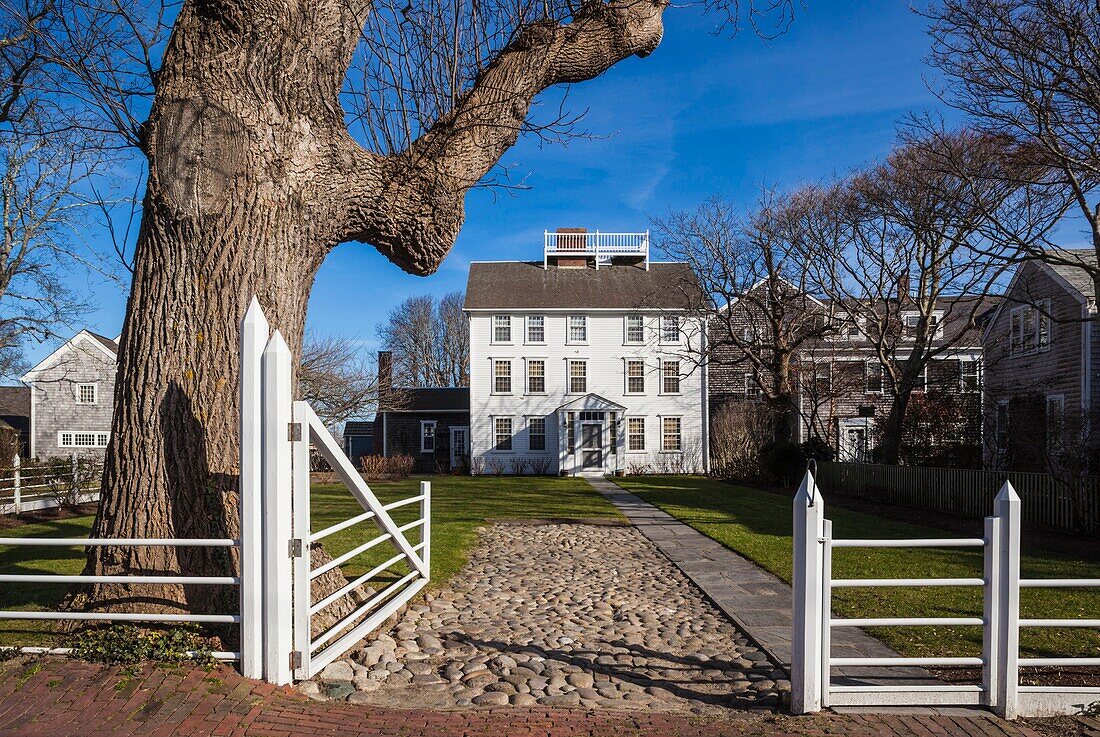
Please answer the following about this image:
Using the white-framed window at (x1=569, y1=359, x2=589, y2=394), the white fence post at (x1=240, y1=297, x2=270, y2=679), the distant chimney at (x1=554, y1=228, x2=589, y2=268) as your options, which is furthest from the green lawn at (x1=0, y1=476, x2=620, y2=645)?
the distant chimney at (x1=554, y1=228, x2=589, y2=268)

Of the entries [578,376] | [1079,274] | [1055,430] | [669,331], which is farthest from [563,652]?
[669,331]

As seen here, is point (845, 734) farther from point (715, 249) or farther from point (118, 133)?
point (715, 249)

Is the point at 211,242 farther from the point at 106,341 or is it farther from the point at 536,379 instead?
the point at 106,341

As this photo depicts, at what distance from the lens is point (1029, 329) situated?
21.0 metres

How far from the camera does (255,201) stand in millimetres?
5332

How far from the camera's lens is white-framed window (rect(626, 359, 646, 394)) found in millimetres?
32812

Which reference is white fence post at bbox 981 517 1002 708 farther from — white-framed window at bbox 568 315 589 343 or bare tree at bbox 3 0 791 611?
white-framed window at bbox 568 315 589 343

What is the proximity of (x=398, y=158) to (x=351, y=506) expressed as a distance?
42.4 ft

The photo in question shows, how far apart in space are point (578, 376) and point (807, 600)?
2865cm

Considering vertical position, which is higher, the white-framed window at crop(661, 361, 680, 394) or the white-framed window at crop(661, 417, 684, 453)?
the white-framed window at crop(661, 361, 680, 394)

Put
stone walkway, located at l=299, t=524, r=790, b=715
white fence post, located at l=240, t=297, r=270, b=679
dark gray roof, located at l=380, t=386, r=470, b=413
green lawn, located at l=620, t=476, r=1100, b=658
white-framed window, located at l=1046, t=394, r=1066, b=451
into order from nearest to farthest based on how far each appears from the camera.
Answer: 1. white fence post, located at l=240, t=297, r=270, b=679
2. stone walkway, located at l=299, t=524, r=790, b=715
3. green lawn, located at l=620, t=476, r=1100, b=658
4. white-framed window, located at l=1046, t=394, r=1066, b=451
5. dark gray roof, located at l=380, t=386, r=470, b=413

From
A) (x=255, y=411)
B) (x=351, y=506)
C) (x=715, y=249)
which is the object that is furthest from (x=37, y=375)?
(x=255, y=411)

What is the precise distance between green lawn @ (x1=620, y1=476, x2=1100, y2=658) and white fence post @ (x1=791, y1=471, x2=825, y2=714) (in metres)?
1.76

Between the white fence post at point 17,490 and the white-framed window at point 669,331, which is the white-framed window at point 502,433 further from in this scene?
the white fence post at point 17,490
